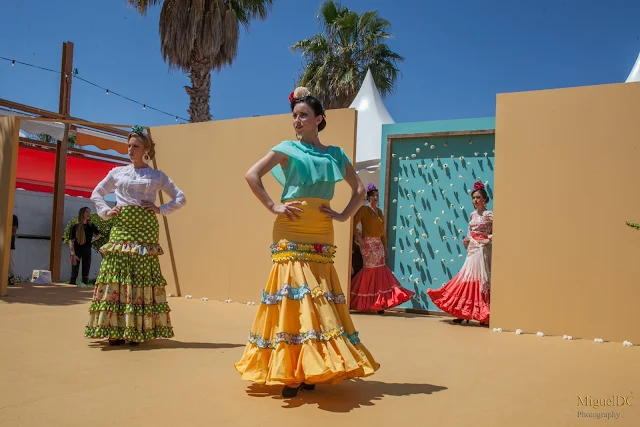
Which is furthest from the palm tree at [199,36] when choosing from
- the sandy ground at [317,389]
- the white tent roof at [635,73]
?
the sandy ground at [317,389]

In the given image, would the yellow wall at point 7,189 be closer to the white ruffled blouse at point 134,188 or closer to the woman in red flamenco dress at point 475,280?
the white ruffled blouse at point 134,188

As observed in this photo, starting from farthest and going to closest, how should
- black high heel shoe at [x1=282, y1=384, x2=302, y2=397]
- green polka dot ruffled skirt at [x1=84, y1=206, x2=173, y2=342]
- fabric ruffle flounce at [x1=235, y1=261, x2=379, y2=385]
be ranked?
green polka dot ruffled skirt at [x1=84, y1=206, x2=173, y2=342] < black high heel shoe at [x1=282, y1=384, x2=302, y2=397] < fabric ruffle flounce at [x1=235, y1=261, x2=379, y2=385]

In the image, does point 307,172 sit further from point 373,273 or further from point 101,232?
point 101,232

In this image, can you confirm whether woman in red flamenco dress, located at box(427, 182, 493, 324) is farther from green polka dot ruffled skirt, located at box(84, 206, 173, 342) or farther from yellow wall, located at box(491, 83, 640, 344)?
green polka dot ruffled skirt, located at box(84, 206, 173, 342)

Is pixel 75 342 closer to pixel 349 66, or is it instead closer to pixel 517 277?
pixel 517 277

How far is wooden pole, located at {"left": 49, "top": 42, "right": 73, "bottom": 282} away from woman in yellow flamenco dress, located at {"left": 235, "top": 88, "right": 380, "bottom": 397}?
8486 mm

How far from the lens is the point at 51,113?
1168cm

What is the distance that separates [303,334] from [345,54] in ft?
59.7

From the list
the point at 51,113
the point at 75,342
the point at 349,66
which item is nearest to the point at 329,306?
the point at 75,342

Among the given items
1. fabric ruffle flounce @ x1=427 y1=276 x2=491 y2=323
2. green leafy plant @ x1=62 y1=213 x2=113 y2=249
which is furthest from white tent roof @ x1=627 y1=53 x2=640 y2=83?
green leafy plant @ x1=62 y1=213 x2=113 y2=249

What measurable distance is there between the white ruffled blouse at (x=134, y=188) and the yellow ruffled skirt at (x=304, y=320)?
6.12 ft

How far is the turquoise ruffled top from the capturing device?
11.0 ft

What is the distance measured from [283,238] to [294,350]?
64 centimetres

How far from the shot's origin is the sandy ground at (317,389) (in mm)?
2789
